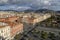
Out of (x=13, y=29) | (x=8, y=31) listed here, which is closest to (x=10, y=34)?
(x=8, y=31)

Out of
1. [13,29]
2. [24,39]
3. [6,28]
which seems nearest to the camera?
[24,39]

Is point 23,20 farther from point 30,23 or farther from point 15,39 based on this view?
point 15,39

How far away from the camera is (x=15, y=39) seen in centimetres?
693

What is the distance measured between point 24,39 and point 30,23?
5.32 m

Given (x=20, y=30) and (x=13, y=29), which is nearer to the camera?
(x=13, y=29)

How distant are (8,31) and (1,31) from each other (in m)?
0.61

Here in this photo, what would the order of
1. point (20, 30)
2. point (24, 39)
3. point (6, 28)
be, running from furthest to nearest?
point (20, 30), point (6, 28), point (24, 39)

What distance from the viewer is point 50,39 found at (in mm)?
6805

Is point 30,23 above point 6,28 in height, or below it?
below

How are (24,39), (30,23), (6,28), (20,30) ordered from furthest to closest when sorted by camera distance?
(30,23) < (20,30) < (6,28) < (24,39)

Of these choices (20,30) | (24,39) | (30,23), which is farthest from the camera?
(30,23)

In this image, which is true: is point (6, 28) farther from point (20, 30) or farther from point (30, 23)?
point (30, 23)

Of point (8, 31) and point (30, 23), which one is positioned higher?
point (8, 31)

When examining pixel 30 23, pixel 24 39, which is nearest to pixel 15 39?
pixel 24 39
